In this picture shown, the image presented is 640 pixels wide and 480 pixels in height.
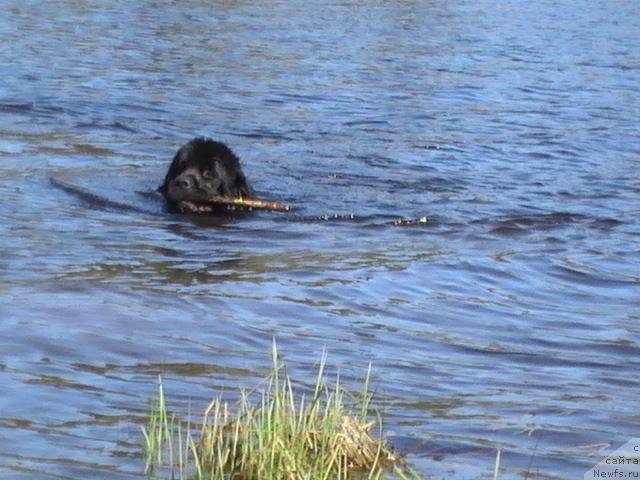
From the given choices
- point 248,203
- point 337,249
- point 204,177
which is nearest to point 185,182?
point 204,177

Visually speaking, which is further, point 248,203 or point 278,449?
point 248,203

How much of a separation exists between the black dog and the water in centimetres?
31

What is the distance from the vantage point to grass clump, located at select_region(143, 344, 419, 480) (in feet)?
14.7

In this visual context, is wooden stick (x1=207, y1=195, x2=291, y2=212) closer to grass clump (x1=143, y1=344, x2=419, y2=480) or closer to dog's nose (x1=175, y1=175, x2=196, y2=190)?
dog's nose (x1=175, y1=175, x2=196, y2=190)

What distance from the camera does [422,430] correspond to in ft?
17.6

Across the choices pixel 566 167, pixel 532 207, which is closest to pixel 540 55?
pixel 566 167

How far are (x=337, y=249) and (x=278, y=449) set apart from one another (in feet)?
15.6

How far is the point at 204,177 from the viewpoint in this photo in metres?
10.7

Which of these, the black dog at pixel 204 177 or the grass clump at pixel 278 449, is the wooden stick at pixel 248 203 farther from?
the grass clump at pixel 278 449

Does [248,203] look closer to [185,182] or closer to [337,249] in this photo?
[185,182]

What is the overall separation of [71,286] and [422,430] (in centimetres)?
284

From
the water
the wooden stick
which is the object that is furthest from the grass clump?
the wooden stick

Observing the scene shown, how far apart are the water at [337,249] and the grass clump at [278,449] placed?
155 mm

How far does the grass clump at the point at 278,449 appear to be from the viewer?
14.7ft
